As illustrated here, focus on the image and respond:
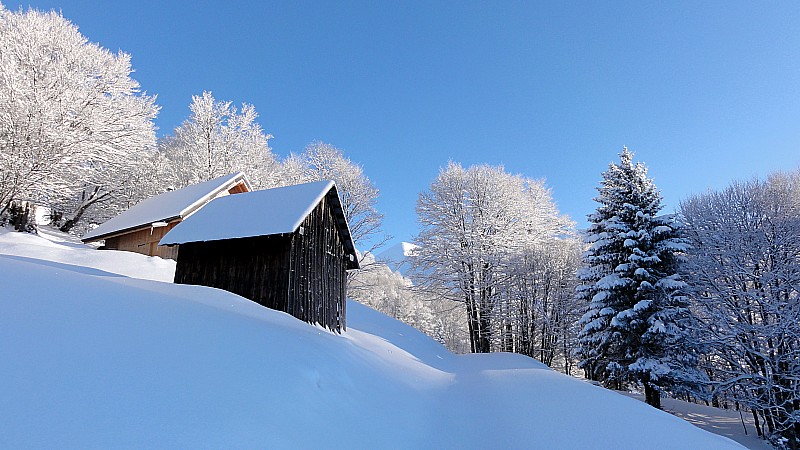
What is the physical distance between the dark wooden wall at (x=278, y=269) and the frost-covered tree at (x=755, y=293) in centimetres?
1415

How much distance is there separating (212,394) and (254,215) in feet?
29.0

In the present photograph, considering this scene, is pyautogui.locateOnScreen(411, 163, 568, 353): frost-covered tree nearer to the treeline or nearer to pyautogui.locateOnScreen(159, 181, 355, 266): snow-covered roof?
the treeline

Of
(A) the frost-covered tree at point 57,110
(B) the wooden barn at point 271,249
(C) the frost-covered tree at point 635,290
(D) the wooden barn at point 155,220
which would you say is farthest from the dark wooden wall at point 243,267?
(A) the frost-covered tree at point 57,110

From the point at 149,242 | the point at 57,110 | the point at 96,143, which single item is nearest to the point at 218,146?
the point at 96,143

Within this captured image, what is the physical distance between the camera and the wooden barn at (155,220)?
18.2 meters

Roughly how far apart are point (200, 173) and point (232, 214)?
709 inches

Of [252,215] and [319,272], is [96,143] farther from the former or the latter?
[319,272]

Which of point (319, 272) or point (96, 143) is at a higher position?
point (96, 143)

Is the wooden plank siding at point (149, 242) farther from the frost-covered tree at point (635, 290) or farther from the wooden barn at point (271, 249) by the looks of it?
the frost-covered tree at point (635, 290)

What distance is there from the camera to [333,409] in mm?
4562

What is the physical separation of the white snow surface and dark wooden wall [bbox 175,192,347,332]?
0.41 meters

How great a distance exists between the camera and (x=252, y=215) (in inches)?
453

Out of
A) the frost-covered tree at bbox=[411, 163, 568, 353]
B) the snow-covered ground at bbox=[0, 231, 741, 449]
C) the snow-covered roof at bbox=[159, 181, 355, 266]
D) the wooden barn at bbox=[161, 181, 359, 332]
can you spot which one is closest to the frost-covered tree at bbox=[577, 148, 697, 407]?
the frost-covered tree at bbox=[411, 163, 568, 353]

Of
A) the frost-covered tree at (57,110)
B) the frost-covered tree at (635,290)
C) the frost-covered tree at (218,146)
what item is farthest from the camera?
the frost-covered tree at (218,146)
